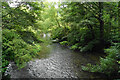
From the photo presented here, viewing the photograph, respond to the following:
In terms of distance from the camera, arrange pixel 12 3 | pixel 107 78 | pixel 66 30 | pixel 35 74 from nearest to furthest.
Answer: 1. pixel 12 3
2. pixel 107 78
3. pixel 35 74
4. pixel 66 30

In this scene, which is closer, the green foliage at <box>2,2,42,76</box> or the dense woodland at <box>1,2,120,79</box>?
the green foliage at <box>2,2,42,76</box>

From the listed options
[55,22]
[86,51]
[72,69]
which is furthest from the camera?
[55,22]

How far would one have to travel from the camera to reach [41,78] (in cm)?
496

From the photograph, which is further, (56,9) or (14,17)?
(56,9)

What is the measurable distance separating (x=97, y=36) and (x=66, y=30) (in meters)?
7.09

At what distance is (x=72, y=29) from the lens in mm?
11219

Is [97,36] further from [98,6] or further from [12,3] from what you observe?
[12,3]

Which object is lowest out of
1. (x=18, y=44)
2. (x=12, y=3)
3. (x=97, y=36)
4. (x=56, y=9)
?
(x=97, y=36)

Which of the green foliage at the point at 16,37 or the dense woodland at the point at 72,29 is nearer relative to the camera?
the green foliage at the point at 16,37

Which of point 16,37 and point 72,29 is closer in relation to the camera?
point 16,37

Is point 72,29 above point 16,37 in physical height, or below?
below

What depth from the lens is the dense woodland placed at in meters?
3.31

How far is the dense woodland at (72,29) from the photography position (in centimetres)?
331

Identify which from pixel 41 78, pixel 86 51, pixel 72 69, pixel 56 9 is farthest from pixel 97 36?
pixel 56 9
